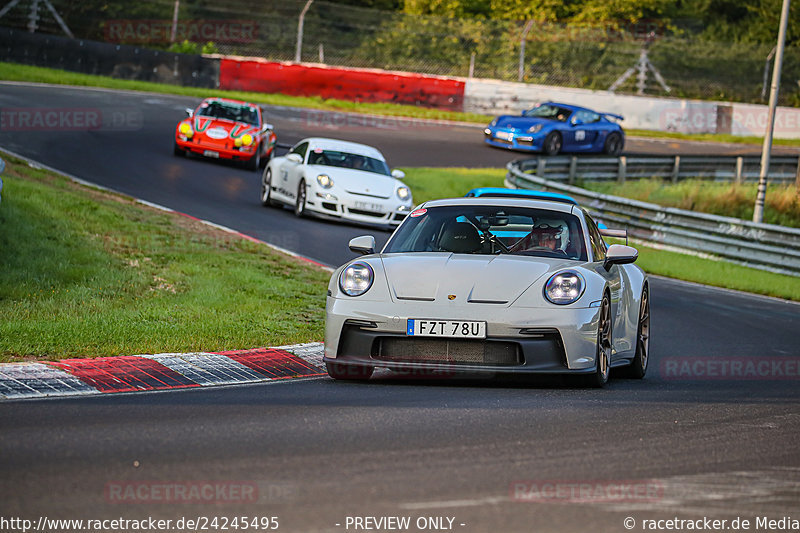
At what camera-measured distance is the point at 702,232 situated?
2180 cm

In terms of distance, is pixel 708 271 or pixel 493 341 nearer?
pixel 493 341

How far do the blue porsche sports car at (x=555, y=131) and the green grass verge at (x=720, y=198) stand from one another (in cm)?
349

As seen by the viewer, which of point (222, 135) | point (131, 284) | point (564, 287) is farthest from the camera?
point (222, 135)

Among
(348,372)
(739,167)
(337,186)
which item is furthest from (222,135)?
(348,372)

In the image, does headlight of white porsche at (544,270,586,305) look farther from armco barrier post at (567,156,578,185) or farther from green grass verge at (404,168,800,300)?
armco barrier post at (567,156,578,185)

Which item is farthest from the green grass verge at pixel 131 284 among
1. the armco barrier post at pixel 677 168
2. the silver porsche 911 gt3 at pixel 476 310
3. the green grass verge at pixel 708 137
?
the green grass verge at pixel 708 137

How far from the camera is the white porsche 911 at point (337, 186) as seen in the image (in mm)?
19719

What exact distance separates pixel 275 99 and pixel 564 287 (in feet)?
102

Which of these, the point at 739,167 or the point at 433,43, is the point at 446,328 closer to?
the point at 739,167

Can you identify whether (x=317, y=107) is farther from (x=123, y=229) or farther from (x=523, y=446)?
(x=523, y=446)

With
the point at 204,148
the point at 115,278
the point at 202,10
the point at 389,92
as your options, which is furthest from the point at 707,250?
the point at 202,10

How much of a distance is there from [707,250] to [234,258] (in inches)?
421

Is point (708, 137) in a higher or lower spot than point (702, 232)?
higher

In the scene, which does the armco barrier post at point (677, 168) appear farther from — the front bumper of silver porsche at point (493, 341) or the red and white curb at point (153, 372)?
the front bumper of silver porsche at point (493, 341)
